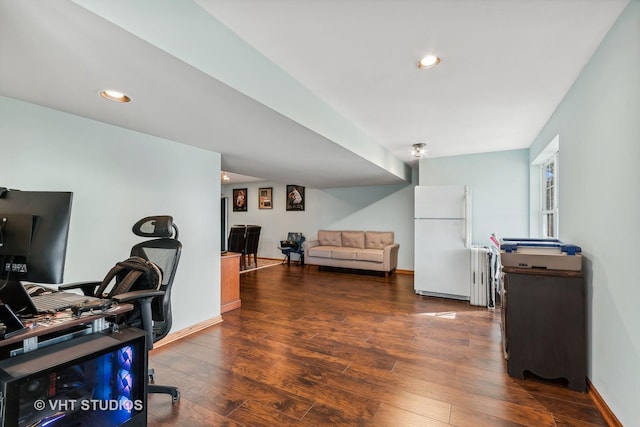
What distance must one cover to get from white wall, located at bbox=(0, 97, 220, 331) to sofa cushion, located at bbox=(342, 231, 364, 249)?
3933 millimetres

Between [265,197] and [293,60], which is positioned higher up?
[293,60]

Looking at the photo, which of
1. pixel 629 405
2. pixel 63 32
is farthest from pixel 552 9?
pixel 63 32

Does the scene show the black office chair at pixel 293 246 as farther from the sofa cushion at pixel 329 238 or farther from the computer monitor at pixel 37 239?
the computer monitor at pixel 37 239

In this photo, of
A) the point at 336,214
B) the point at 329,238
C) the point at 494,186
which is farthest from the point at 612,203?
the point at 336,214

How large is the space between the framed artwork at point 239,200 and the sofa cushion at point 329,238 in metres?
2.62

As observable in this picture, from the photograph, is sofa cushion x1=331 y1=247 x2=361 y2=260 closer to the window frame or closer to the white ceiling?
the window frame

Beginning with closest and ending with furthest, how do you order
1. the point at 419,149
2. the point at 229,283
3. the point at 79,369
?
1. the point at 79,369
2. the point at 229,283
3. the point at 419,149

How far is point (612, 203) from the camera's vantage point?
5.51ft

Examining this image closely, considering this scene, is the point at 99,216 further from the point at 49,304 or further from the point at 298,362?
the point at 298,362

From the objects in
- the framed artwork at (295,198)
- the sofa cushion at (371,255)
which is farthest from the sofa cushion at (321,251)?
the framed artwork at (295,198)

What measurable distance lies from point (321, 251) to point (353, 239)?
852 millimetres

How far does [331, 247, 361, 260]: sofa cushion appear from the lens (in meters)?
6.17

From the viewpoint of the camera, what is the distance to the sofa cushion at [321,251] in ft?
21.2

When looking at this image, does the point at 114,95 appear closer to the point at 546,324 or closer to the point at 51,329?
the point at 51,329
